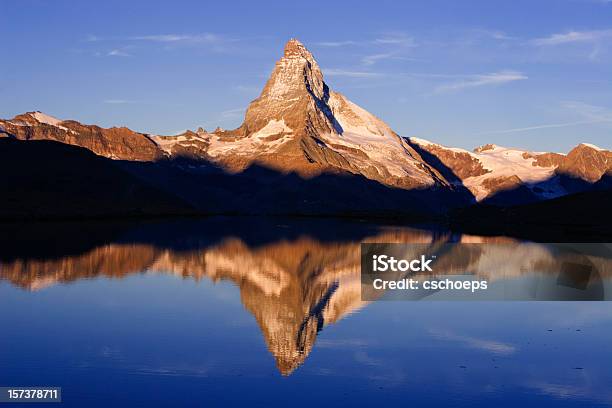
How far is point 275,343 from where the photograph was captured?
146 ft

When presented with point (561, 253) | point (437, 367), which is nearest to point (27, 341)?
point (437, 367)

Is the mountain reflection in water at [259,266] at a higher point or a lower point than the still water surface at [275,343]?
higher

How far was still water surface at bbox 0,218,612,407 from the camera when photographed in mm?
35250

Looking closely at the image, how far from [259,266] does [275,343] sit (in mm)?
46980

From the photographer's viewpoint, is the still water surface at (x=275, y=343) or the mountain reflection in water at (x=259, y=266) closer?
the still water surface at (x=275, y=343)

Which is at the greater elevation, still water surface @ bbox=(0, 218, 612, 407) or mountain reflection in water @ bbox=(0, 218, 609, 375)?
mountain reflection in water @ bbox=(0, 218, 609, 375)

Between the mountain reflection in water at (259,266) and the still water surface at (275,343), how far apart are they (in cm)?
34

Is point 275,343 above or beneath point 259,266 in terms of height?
beneath

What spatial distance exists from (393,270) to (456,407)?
232ft

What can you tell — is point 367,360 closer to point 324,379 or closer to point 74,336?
point 324,379

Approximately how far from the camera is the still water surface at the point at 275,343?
35250 mm

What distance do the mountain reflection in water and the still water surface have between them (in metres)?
0.34

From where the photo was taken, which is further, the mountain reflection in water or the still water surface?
the mountain reflection in water

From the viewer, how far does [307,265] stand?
97500mm
